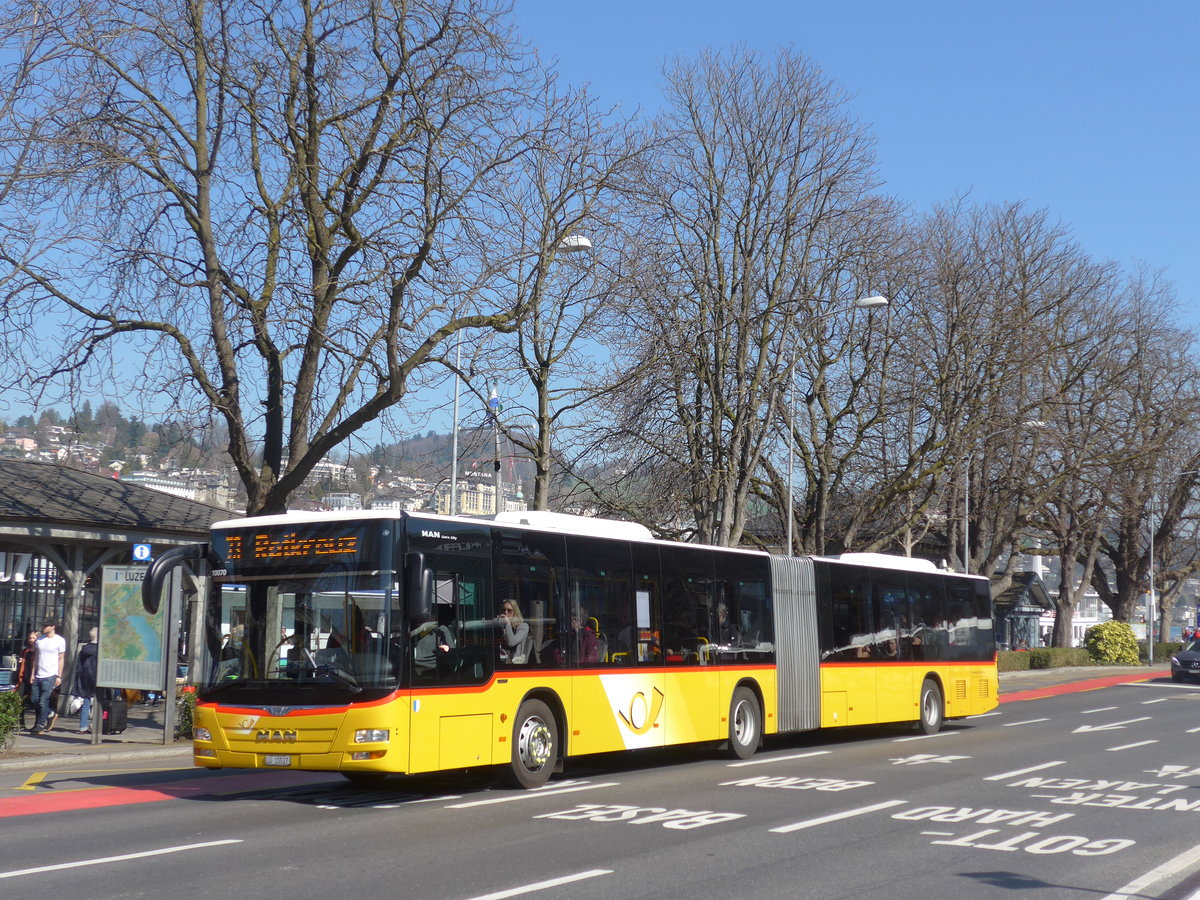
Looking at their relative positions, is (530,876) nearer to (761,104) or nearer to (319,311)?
(319,311)

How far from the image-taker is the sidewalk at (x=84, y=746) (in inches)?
656

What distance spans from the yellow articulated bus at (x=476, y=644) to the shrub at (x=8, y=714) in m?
4.88

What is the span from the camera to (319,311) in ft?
62.6

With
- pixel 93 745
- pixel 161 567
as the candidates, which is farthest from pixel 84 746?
pixel 161 567

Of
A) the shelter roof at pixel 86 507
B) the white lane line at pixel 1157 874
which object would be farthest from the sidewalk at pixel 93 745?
the white lane line at pixel 1157 874

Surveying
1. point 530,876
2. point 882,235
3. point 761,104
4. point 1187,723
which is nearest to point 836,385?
point 882,235

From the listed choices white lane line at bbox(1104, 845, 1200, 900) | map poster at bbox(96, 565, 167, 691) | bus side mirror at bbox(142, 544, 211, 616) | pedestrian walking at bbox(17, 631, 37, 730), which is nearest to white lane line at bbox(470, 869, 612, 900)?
white lane line at bbox(1104, 845, 1200, 900)

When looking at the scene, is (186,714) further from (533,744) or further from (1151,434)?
(1151,434)

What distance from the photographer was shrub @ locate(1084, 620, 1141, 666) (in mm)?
55062

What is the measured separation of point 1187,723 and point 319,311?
1857 centimetres

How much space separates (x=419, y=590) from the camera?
1193cm

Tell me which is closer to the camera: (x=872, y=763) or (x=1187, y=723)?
(x=872, y=763)

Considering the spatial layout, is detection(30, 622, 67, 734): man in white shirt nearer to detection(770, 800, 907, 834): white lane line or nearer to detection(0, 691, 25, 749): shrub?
detection(0, 691, 25, 749): shrub

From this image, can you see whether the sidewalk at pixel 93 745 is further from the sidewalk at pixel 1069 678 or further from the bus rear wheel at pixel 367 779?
the sidewalk at pixel 1069 678
